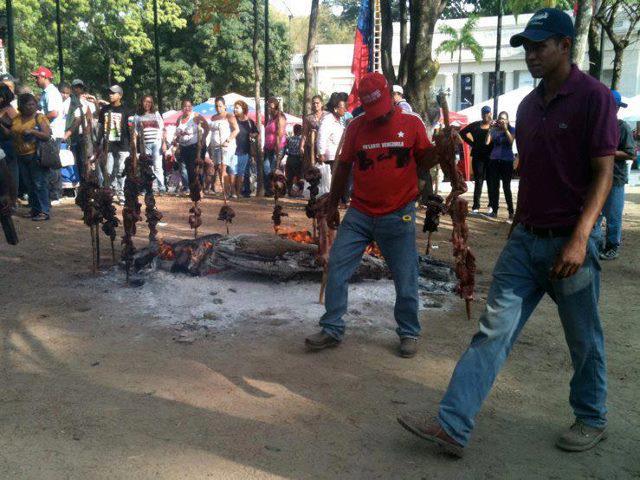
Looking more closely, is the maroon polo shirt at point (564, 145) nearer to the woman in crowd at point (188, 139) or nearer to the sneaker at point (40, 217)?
the sneaker at point (40, 217)

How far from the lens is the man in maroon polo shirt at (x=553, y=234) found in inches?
136

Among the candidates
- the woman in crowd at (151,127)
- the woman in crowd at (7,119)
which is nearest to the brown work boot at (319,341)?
the woman in crowd at (7,119)

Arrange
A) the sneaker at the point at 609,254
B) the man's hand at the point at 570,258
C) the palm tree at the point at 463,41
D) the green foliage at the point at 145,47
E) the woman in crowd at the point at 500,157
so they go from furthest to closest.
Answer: the palm tree at the point at 463,41 → the green foliage at the point at 145,47 → the woman in crowd at the point at 500,157 → the sneaker at the point at 609,254 → the man's hand at the point at 570,258

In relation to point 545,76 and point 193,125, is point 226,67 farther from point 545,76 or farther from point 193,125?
point 545,76

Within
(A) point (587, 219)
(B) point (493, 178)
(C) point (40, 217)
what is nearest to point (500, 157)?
(B) point (493, 178)

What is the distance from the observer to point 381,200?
17.2 feet

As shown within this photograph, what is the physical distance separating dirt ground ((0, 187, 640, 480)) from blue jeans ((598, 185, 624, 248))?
216cm

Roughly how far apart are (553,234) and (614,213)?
225 inches

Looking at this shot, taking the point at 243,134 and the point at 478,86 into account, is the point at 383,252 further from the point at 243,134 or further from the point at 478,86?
the point at 478,86

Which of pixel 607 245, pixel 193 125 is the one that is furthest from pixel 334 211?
pixel 193 125

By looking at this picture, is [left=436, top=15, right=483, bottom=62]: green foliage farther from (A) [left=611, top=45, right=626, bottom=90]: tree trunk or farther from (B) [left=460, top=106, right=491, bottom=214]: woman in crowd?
(B) [left=460, top=106, right=491, bottom=214]: woman in crowd

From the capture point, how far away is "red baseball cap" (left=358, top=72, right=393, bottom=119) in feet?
16.7

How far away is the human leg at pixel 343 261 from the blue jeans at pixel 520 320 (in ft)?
5.57

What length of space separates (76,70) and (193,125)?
94.4 feet
